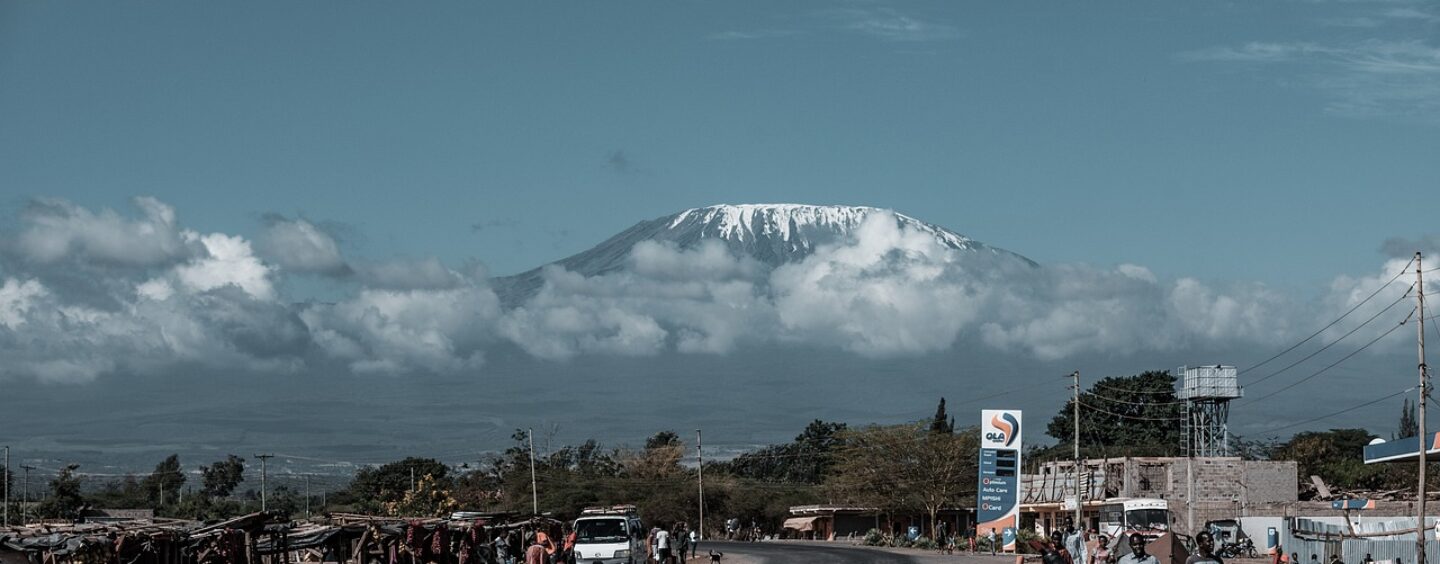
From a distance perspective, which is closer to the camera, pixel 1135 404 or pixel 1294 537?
pixel 1294 537

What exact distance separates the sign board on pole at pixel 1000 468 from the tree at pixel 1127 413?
7810cm

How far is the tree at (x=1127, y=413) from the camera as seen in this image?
139 metres

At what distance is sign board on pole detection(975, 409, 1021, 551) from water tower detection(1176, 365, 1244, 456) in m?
47.2

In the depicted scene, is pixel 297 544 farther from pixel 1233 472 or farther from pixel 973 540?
pixel 1233 472

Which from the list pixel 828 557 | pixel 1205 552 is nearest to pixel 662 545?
pixel 828 557

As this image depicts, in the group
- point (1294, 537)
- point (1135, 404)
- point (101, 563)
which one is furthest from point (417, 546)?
point (1135, 404)

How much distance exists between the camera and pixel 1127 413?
14112cm

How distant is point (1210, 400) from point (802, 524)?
27723 mm

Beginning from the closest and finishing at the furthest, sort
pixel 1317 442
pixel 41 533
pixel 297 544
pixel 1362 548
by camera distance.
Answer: pixel 41 533 → pixel 297 544 → pixel 1362 548 → pixel 1317 442

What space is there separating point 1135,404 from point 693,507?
5165cm

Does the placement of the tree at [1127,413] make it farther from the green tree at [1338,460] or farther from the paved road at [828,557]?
the paved road at [828,557]

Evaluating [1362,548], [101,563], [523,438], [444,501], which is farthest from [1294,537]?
[523,438]

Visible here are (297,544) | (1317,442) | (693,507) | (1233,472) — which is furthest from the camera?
(1317,442)

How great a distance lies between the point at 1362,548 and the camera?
157 feet
